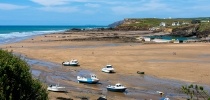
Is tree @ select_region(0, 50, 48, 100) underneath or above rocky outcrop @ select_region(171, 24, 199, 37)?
above

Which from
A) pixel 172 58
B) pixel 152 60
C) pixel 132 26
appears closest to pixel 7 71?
pixel 152 60

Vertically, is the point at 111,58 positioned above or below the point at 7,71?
below

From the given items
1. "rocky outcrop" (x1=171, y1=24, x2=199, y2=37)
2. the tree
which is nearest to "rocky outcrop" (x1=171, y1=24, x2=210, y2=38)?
"rocky outcrop" (x1=171, y1=24, x2=199, y2=37)

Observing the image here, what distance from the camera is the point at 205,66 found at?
48906 millimetres

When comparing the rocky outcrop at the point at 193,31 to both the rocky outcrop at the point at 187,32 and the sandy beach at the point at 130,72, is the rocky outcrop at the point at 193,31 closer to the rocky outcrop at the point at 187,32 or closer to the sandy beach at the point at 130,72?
the rocky outcrop at the point at 187,32

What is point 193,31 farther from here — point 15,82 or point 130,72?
point 15,82

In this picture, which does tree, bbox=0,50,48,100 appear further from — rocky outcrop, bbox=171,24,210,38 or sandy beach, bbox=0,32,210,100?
rocky outcrop, bbox=171,24,210,38

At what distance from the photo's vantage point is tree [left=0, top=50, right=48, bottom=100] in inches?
562

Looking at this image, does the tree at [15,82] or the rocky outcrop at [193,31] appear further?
the rocky outcrop at [193,31]

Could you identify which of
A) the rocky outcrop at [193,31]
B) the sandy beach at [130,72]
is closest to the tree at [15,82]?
the sandy beach at [130,72]

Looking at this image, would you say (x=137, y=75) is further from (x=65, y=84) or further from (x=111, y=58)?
(x=111, y=58)

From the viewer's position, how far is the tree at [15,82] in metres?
14.3

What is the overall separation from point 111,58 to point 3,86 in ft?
143

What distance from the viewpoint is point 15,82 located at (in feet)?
47.6
